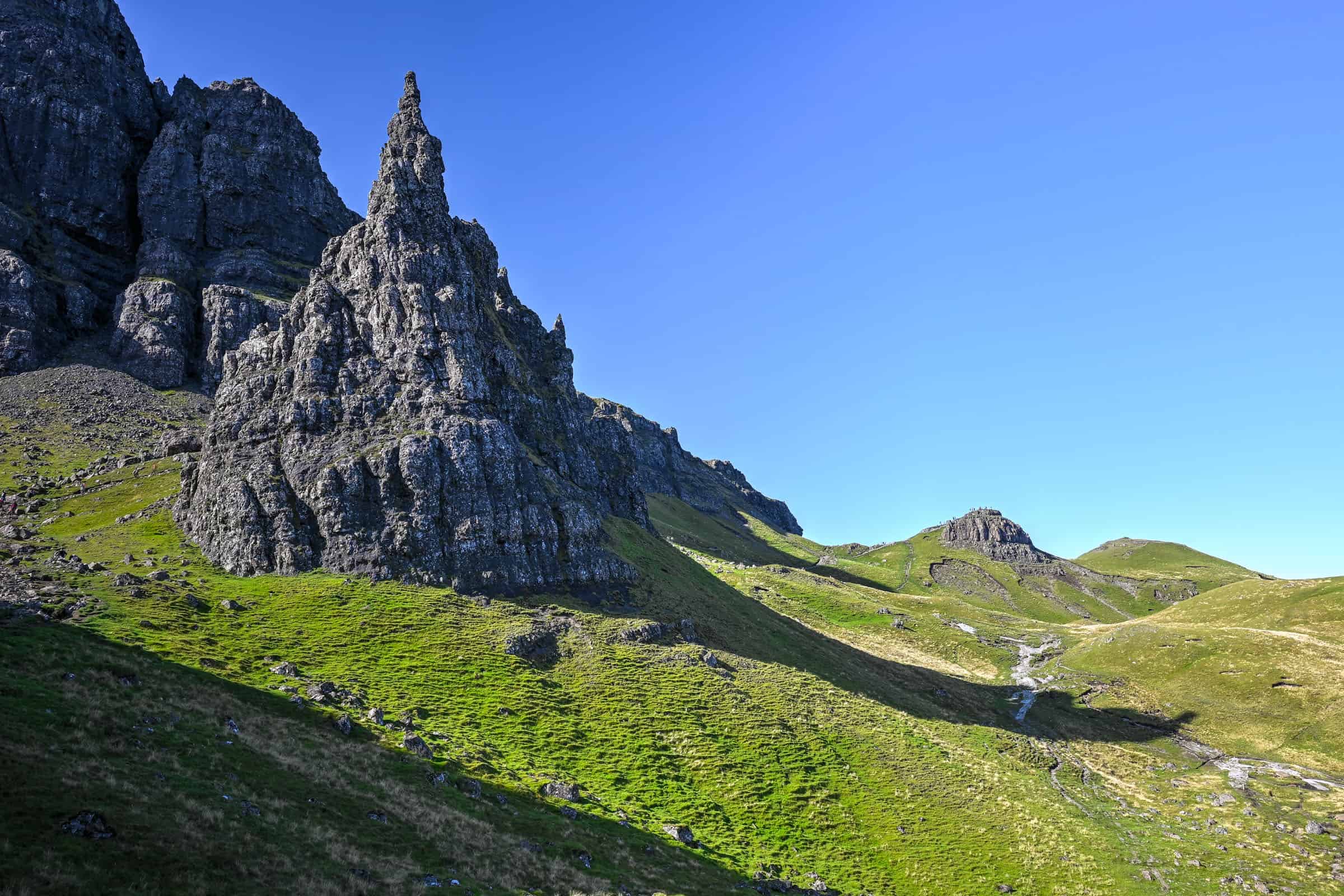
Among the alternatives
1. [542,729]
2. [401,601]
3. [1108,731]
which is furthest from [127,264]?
[1108,731]

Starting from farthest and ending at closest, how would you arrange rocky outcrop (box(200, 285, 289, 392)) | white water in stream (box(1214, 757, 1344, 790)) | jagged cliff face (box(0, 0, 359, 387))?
rocky outcrop (box(200, 285, 289, 392)) < jagged cliff face (box(0, 0, 359, 387)) < white water in stream (box(1214, 757, 1344, 790))

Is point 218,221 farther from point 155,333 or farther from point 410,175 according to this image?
point 410,175

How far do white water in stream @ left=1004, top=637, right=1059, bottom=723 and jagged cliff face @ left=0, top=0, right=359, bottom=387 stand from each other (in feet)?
580

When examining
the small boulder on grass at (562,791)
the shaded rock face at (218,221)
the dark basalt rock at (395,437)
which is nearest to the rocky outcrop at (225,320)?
the shaded rock face at (218,221)

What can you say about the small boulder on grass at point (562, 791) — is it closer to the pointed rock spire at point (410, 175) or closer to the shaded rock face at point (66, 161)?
the pointed rock spire at point (410, 175)

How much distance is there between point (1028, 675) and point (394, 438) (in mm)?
126156

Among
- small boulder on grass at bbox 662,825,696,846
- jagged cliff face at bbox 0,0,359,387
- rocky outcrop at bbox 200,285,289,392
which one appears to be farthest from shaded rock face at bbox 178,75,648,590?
jagged cliff face at bbox 0,0,359,387

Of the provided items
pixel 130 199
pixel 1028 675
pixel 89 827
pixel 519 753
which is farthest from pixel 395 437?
pixel 130 199

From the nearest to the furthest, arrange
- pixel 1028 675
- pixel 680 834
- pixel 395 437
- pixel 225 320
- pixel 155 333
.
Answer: pixel 680 834, pixel 395 437, pixel 1028 675, pixel 155 333, pixel 225 320

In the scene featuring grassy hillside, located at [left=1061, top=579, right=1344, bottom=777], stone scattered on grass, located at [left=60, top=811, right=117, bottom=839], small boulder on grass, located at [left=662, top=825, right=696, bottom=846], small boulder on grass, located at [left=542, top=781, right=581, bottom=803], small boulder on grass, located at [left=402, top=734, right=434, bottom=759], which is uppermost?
grassy hillside, located at [left=1061, top=579, right=1344, bottom=777]

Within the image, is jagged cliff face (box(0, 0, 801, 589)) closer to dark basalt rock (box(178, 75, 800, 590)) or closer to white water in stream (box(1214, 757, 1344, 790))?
dark basalt rock (box(178, 75, 800, 590))

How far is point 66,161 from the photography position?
150 m

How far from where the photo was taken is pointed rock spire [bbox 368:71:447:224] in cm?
9538

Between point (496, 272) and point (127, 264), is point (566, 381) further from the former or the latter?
point (127, 264)
